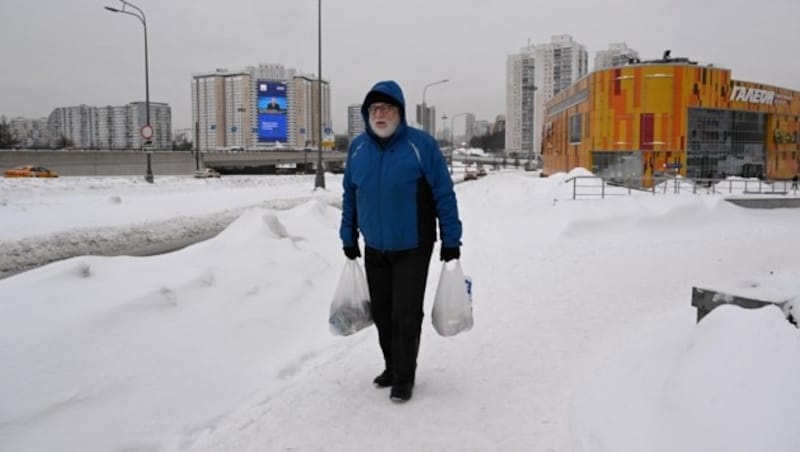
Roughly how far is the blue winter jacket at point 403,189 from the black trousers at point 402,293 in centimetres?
8

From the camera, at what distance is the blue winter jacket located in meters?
3.95

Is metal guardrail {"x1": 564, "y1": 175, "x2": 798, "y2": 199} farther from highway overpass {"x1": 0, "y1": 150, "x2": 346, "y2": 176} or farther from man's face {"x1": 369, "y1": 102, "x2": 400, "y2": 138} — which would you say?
highway overpass {"x1": 0, "y1": 150, "x2": 346, "y2": 176}

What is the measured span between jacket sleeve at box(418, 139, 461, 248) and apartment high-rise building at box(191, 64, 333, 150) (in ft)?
297

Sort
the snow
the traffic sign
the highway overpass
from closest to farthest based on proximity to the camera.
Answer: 1. the snow
2. the traffic sign
3. the highway overpass

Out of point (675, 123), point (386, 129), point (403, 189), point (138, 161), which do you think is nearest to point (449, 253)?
point (403, 189)

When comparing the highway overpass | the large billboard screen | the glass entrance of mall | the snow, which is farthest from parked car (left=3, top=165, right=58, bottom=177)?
the large billboard screen

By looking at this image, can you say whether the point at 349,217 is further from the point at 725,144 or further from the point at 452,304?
the point at 725,144

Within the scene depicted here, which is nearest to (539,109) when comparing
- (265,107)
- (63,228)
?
(265,107)

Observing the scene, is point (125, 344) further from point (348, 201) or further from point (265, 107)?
point (265, 107)

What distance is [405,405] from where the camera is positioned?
398 centimetres

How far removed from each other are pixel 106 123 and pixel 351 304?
13706 cm

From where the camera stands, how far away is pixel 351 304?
427 cm

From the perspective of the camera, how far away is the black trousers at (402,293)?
A: 4.03 m

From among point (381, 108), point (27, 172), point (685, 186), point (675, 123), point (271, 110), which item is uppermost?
point (271, 110)
